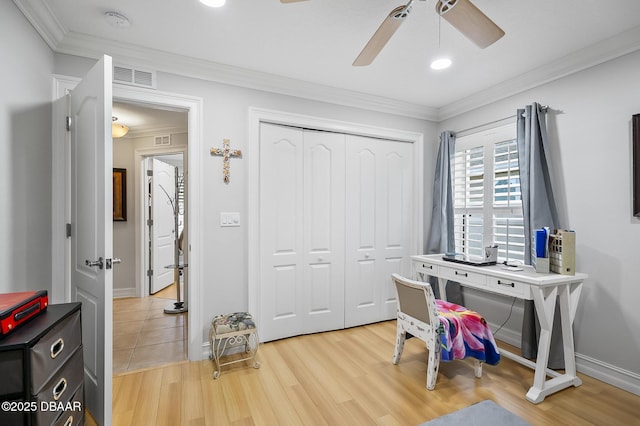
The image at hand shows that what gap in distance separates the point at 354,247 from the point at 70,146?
262cm

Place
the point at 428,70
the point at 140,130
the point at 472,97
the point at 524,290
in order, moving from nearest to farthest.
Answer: the point at 524,290 → the point at 428,70 → the point at 472,97 → the point at 140,130

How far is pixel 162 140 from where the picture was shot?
4586mm

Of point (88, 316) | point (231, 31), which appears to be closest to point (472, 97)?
point (231, 31)

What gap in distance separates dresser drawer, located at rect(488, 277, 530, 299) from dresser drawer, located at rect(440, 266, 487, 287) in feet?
0.25

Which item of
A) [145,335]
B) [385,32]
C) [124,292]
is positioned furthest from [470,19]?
[124,292]

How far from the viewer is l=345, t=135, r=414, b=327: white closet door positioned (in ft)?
11.3

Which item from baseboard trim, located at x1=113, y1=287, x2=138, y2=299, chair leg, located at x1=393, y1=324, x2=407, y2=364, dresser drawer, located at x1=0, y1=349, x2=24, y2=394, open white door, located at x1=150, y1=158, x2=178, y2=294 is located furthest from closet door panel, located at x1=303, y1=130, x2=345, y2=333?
baseboard trim, located at x1=113, y1=287, x2=138, y2=299

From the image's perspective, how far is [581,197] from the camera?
2.52 meters

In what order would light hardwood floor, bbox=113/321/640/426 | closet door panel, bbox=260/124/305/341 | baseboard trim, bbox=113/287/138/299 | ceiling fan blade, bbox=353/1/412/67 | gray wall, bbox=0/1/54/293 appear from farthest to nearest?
baseboard trim, bbox=113/287/138/299
closet door panel, bbox=260/124/305/341
light hardwood floor, bbox=113/321/640/426
gray wall, bbox=0/1/54/293
ceiling fan blade, bbox=353/1/412/67

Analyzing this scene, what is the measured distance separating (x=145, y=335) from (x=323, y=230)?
2151mm

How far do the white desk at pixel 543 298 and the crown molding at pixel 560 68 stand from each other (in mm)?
1643

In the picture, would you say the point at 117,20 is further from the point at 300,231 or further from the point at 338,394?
the point at 338,394

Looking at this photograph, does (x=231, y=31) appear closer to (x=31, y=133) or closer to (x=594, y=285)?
(x=31, y=133)

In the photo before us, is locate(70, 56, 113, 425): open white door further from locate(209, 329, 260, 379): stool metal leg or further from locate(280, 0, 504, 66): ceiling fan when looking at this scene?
locate(280, 0, 504, 66): ceiling fan
